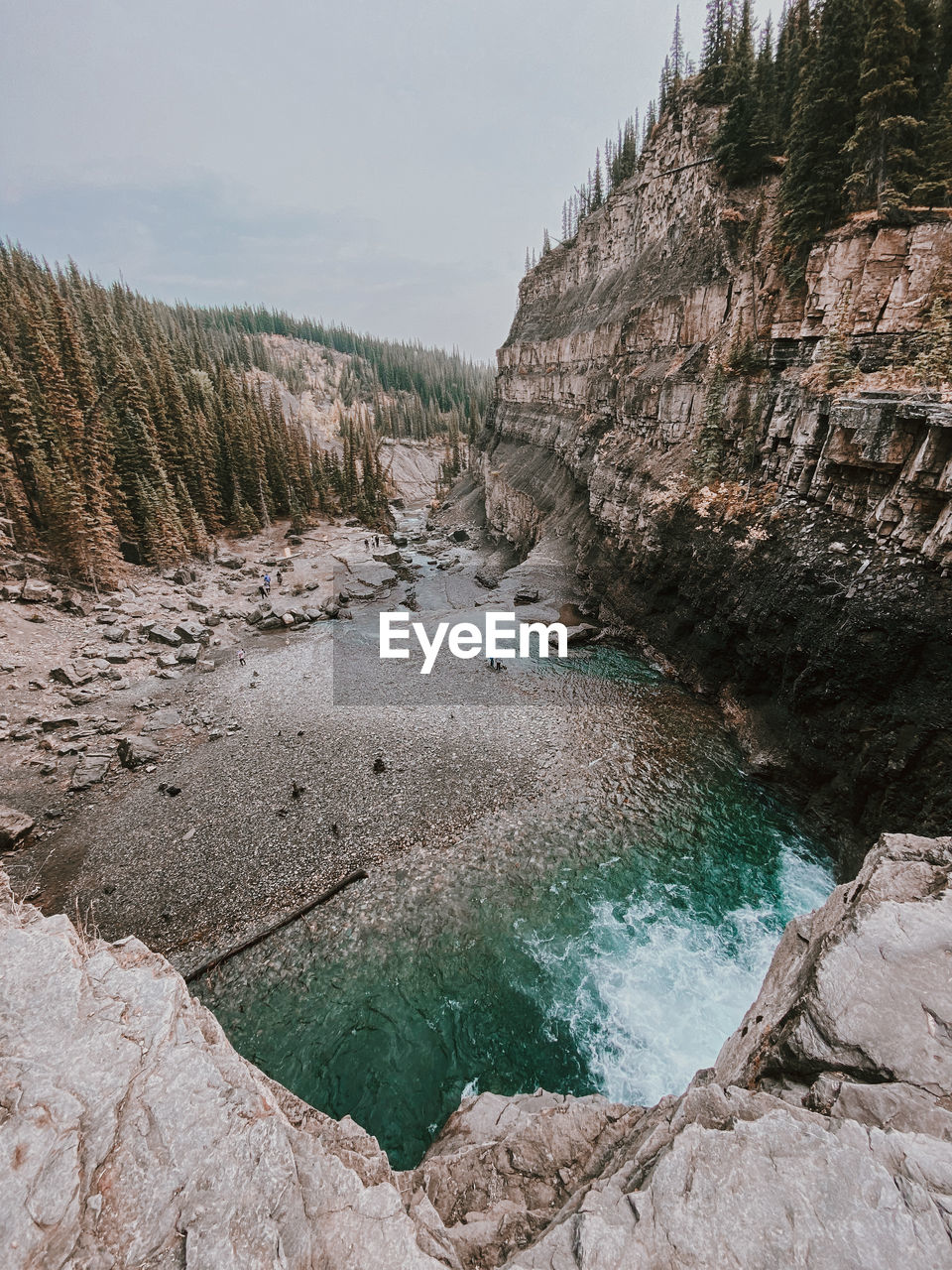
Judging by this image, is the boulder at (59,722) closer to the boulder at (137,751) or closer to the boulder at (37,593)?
the boulder at (137,751)

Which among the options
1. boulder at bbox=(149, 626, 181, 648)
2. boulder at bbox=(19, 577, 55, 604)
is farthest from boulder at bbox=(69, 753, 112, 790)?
boulder at bbox=(19, 577, 55, 604)

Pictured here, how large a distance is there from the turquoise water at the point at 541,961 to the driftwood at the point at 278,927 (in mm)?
306

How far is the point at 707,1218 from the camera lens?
4.71 meters

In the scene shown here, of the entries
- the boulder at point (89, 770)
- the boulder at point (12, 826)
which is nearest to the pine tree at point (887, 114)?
the boulder at point (89, 770)

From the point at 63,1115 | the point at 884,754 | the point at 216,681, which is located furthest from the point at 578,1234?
the point at 216,681

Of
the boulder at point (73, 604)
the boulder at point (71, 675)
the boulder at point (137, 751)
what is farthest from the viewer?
the boulder at point (73, 604)

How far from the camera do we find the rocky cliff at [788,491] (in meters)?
15.7

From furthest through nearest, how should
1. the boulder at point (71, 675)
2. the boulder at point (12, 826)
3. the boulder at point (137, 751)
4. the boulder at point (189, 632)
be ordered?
the boulder at point (189, 632) < the boulder at point (71, 675) < the boulder at point (137, 751) < the boulder at point (12, 826)

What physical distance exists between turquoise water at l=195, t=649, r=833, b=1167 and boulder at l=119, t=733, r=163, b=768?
425 inches

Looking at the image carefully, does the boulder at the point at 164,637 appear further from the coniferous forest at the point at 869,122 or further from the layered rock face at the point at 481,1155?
the coniferous forest at the point at 869,122

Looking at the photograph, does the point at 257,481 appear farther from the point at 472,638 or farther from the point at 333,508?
the point at 472,638

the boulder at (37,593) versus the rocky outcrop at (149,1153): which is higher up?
the rocky outcrop at (149,1153)

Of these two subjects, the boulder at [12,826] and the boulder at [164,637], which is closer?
the boulder at [12,826]

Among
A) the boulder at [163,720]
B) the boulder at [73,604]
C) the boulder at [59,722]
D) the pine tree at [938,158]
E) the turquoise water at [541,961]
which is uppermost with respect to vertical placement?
the pine tree at [938,158]
